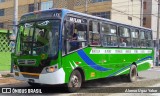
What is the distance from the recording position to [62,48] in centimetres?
1073

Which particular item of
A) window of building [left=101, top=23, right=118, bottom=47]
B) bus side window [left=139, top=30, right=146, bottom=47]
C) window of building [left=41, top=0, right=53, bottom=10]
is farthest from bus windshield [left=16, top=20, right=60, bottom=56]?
Answer: window of building [left=41, top=0, right=53, bottom=10]

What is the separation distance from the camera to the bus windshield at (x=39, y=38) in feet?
35.3

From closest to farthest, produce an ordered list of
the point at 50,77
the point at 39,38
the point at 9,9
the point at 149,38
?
the point at 50,77
the point at 39,38
the point at 149,38
the point at 9,9

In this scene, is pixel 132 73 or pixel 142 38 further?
pixel 142 38

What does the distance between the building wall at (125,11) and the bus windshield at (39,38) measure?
3629 centimetres

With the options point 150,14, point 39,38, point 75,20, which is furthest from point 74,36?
point 150,14

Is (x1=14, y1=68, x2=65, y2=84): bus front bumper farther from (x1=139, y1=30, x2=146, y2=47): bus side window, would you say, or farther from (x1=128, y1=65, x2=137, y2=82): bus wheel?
(x1=139, y1=30, x2=146, y2=47): bus side window

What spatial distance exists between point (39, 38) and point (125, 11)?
43007 mm

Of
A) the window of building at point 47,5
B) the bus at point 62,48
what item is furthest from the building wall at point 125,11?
the bus at point 62,48

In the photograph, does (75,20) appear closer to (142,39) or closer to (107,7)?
(142,39)

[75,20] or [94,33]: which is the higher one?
[75,20]

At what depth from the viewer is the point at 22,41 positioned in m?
11.6

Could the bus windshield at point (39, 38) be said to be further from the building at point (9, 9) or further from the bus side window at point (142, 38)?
the building at point (9, 9)

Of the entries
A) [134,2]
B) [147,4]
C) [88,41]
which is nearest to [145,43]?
[88,41]
